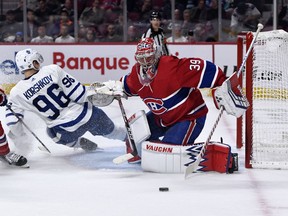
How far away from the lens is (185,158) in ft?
15.6

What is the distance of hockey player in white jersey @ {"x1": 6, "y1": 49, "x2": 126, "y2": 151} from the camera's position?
5.23m

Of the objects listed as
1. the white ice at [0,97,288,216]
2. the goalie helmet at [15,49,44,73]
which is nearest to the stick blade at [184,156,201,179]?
the white ice at [0,97,288,216]

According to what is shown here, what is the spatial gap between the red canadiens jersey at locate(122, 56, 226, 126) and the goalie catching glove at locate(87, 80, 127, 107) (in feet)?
0.22

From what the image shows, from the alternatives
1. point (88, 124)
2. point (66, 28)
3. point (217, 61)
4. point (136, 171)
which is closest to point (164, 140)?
point (136, 171)

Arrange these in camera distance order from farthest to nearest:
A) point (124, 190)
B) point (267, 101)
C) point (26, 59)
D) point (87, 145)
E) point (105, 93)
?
point (87, 145) < point (267, 101) < point (26, 59) < point (105, 93) < point (124, 190)

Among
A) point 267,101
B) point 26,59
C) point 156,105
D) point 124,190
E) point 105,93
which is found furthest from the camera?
point 267,101

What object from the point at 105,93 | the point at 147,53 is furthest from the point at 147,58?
the point at 105,93

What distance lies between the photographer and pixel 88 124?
540 centimetres

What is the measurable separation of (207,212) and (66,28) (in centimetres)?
592

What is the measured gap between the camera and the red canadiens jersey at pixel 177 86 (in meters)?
4.69

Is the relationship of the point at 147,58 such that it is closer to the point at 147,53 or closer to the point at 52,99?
the point at 147,53

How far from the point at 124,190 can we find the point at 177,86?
2.34 feet

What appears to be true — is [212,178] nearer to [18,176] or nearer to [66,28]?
[18,176]

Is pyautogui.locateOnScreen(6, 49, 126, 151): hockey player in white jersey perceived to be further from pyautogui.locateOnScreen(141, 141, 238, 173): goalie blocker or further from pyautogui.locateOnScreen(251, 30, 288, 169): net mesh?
pyautogui.locateOnScreen(251, 30, 288, 169): net mesh
